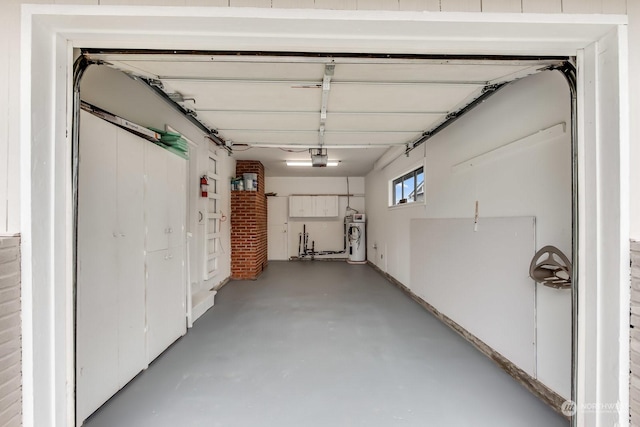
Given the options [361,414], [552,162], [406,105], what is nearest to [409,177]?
[406,105]

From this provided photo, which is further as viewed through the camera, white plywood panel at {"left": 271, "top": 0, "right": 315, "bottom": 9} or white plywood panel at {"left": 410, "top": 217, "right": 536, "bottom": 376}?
white plywood panel at {"left": 410, "top": 217, "right": 536, "bottom": 376}

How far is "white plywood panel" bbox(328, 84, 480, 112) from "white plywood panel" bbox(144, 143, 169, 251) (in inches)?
64.0

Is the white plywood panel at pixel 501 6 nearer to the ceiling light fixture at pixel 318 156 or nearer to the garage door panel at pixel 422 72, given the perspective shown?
the garage door panel at pixel 422 72

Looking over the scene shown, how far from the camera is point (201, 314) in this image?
3.53m

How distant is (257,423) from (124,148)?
6.82 ft

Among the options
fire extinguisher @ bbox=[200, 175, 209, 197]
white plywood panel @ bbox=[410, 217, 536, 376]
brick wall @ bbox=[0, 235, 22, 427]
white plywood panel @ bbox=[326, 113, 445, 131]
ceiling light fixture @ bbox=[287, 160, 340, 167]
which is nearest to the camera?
brick wall @ bbox=[0, 235, 22, 427]

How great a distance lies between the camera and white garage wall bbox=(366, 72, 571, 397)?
1.79 m

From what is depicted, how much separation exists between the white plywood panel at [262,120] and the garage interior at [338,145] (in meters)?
0.03

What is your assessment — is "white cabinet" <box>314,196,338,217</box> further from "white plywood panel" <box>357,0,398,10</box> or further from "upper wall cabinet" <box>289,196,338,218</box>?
"white plywood panel" <box>357,0,398,10</box>

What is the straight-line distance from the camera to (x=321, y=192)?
27.7ft

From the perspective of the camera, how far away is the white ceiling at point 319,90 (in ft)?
5.61

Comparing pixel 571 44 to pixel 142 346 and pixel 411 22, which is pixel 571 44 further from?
pixel 142 346

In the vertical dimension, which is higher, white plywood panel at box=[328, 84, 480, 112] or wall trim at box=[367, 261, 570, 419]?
white plywood panel at box=[328, 84, 480, 112]

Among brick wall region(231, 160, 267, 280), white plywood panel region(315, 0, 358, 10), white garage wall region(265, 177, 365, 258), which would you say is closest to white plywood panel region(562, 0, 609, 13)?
white plywood panel region(315, 0, 358, 10)
